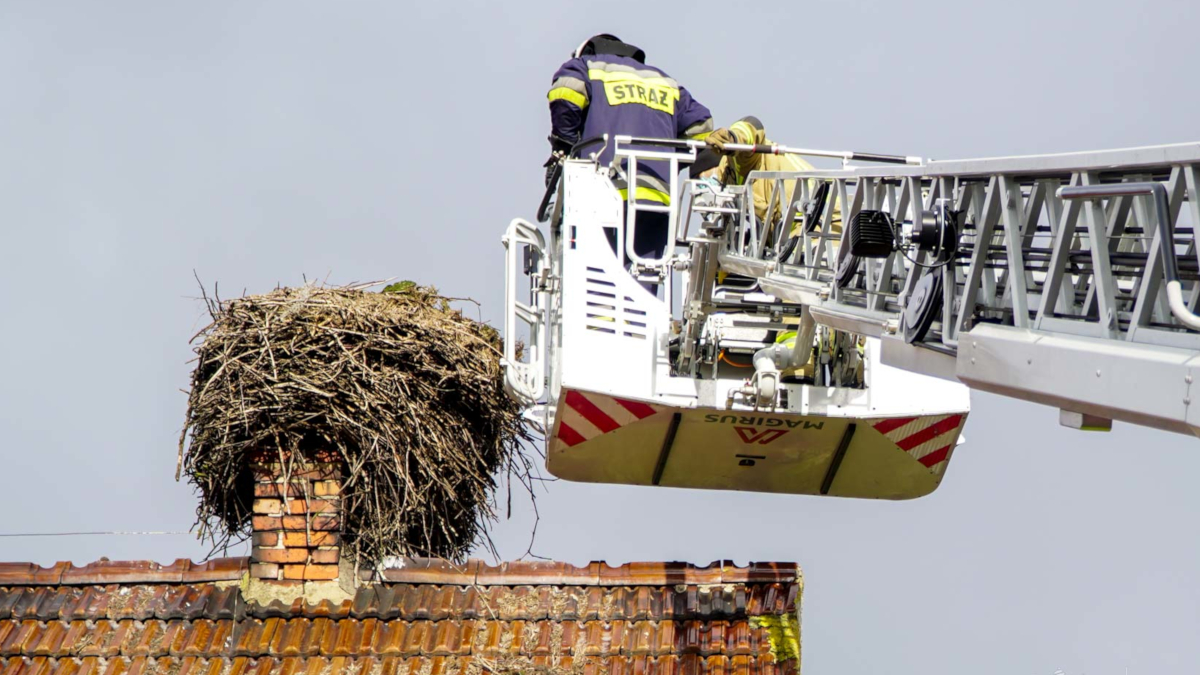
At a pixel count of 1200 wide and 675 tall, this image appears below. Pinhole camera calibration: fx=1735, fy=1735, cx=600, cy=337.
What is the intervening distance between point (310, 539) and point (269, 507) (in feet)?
0.99

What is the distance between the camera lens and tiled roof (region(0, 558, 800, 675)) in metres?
8.95

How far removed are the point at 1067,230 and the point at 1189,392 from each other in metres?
1.08

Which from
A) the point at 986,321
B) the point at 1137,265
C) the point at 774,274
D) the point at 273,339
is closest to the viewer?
the point at 1137,265

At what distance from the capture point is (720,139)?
9672 mm

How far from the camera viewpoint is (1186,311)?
4.78 metres

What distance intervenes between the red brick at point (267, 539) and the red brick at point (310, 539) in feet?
0.17

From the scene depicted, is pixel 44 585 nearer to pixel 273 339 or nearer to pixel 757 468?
pixel 273 339

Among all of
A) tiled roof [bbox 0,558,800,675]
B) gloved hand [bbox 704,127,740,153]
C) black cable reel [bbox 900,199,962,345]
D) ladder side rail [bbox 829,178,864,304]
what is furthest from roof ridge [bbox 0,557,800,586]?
black cable reel [bbox 900,199,962,345]

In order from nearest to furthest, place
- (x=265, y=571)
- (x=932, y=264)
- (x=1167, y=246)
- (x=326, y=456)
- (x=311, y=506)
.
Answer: (x=1167, y=246), (x=932, y=264), (x=265, y=571), (x=311, y=506), (x=326, y=456)

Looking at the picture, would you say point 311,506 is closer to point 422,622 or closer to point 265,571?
point 265,571

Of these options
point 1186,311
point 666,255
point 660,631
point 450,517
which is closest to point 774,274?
point 666,255

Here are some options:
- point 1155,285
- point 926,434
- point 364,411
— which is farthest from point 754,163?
point 1155,285

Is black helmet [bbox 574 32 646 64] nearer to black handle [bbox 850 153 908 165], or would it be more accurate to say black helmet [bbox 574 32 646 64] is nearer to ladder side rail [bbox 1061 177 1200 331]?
black handle [bbox 850 153 908 165]

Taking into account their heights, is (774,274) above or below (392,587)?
above
